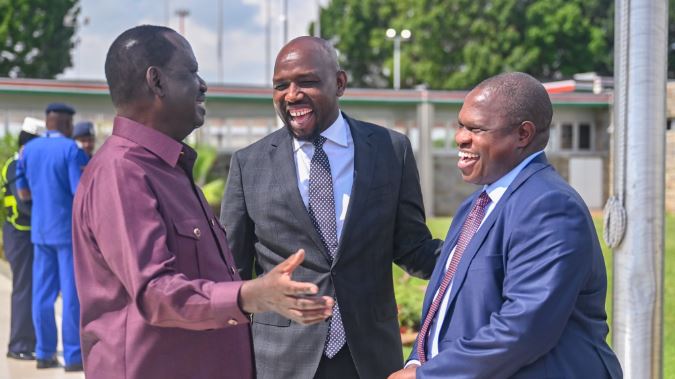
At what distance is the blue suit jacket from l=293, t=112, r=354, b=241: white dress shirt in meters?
0.91

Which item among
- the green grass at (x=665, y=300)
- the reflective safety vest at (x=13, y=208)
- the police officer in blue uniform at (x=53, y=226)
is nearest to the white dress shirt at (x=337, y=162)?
the green grass at (x=665, y=300)

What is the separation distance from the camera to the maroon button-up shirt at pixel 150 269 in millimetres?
2088

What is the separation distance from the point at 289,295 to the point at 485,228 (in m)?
0.69

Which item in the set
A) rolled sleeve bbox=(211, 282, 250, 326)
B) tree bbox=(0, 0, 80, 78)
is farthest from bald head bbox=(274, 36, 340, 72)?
tree bbox=(0, 0, 80, 78)

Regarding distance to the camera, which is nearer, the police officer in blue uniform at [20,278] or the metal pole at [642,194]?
the metal pole at [642,194]

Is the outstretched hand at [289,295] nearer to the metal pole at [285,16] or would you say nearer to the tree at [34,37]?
the metal pole at [285,16]

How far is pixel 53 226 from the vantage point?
276 inches

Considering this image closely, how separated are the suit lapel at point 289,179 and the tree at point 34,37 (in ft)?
119

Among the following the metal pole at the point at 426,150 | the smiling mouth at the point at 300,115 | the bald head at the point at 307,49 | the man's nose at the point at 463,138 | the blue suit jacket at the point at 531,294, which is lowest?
the metal pole at the point at 426,150

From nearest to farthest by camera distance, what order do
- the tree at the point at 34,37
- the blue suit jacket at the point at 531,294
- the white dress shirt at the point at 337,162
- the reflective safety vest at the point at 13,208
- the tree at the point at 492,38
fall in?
the blue suit jacket at the point at 531,294
the white dress shirt at the point at 337,162
the reflective safety vest at the point at 13,208
the tree at the point at 34,37
the tree at the point at 492,38

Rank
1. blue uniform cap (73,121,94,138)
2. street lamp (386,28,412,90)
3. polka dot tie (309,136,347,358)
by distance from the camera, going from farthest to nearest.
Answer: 1. street lamp (386,28,412,90)
2. blue uniform cap (73,121,94,138)
3. polka dot tie (309,136,347,358)

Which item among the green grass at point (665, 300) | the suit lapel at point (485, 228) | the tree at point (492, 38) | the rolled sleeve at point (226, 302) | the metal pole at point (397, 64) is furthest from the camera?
the tree at point (492, 38)

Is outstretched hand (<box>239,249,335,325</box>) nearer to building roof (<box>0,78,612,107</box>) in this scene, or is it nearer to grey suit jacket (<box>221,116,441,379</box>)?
grey suit jacket (<box>221,116,441,379</box>)

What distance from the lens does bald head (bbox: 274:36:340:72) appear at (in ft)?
10.7
